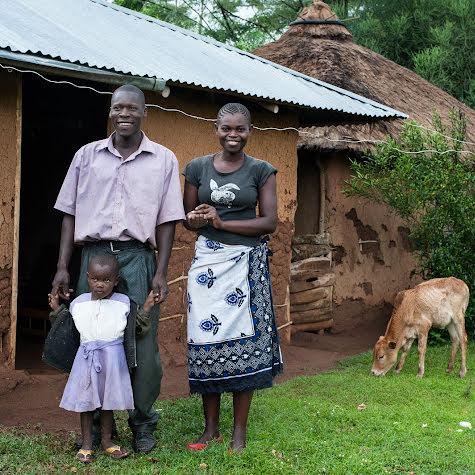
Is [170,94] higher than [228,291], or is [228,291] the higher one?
[170,94]

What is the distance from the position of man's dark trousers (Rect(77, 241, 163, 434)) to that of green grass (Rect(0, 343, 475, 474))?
0.33 m

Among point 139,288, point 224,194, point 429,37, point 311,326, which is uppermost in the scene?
point 429,37

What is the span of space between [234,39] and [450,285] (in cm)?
1675

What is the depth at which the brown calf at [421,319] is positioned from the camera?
6.76 metres

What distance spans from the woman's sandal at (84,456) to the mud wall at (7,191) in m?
2.04

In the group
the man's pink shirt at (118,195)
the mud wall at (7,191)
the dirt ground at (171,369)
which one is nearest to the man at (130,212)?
the man's pink shirt at (118,195)

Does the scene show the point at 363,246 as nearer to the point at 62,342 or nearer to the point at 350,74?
the point at 350,74

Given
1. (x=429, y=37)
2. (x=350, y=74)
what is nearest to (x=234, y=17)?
(x=429, y=37)

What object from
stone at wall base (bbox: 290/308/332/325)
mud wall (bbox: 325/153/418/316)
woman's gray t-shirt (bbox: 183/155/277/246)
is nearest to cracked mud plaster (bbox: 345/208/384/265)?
mud wall (bbox: 325/153/418/316)

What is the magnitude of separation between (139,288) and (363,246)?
22.3 ft

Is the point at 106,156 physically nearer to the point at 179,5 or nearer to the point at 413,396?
the point at 413,396

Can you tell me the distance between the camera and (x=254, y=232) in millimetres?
3971

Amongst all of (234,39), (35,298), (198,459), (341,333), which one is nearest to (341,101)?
(341,333)

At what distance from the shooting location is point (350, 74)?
1105cm
